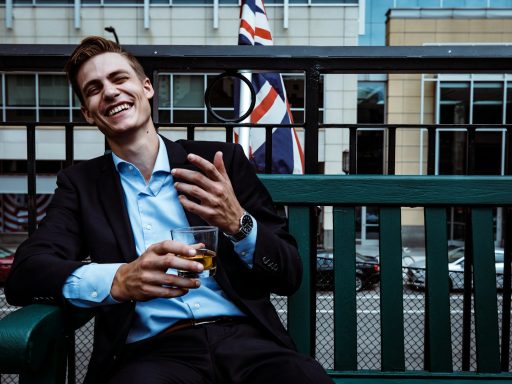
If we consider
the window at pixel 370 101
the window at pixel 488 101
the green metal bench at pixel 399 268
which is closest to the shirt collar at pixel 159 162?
the green metal bench at pixel 399 268

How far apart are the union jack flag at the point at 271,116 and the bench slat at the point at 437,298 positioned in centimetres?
171

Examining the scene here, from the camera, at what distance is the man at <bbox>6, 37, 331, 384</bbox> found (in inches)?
57.1

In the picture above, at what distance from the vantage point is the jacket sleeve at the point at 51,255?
1462 mm

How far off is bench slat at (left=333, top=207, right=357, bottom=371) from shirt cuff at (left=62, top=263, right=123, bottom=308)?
0.78 m

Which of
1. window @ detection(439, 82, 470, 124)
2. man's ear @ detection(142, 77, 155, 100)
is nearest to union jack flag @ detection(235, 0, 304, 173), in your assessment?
man's ear @ detection(142, 77, 155, 100)

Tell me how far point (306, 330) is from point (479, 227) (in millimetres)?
711

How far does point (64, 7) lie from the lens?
20500mm

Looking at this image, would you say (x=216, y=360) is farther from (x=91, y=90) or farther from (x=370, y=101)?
(x=370, y=101)

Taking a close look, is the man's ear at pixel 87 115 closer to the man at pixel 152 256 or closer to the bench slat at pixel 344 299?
the man at pixel 152 256

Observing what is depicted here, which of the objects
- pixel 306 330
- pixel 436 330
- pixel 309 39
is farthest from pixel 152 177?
pixel 309 39

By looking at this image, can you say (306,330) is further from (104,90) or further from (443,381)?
(104,90)

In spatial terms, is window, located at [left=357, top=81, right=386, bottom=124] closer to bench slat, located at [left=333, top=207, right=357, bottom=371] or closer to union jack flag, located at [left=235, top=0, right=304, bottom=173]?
union jack flag, located at [left=235, top=0, right=304, bottom=173]

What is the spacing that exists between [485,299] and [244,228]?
93 cm

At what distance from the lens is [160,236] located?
1.72 metres
